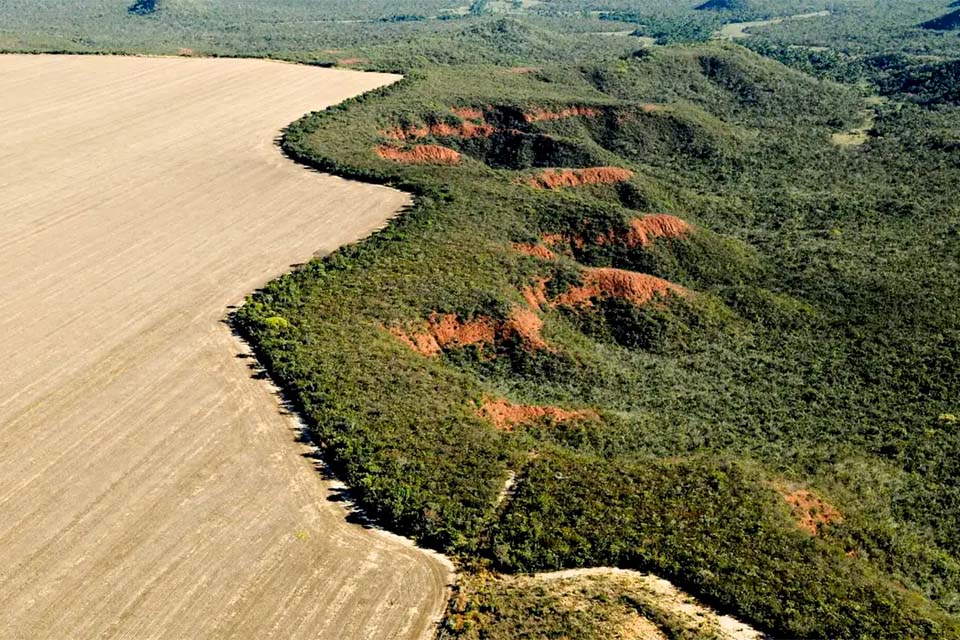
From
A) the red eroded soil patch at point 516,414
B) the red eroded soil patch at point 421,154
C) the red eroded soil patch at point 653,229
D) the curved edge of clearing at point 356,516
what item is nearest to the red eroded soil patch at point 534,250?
the red eroded soil patch at point 653,229

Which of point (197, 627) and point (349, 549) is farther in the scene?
point (349, 549)

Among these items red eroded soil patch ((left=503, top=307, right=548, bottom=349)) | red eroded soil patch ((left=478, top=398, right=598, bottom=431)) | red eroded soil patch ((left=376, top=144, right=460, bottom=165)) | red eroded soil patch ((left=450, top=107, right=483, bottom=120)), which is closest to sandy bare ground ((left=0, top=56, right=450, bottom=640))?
red eroded soil patch ((left=478, top=398, right=598, bottom=431))

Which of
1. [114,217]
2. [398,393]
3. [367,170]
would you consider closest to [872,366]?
[398,393]

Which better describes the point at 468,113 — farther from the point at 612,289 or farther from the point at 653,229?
the point at 612,289

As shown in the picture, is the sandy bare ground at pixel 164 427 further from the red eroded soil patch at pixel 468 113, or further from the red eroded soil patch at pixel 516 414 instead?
the red eroded soil patch at pixel 468 113

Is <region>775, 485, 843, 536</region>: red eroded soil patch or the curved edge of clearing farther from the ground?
the curved edge of clearing

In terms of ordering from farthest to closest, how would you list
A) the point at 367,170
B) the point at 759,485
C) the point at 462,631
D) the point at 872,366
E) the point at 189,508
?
1. the point at 367,170
2. the point at 872,366
3. the point at 759,485
4. the point at 189,508
5. the point at 462,631

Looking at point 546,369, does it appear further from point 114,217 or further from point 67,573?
point 114,217

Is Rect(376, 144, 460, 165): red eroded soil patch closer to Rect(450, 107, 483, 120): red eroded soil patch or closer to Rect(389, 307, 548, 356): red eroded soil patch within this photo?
Rect(450, 107, 483, 120): red eroded soil patch
